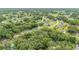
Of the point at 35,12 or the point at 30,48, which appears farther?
the point at 35,12

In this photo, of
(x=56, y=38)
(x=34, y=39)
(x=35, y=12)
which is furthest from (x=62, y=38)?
(x=35, y=12)

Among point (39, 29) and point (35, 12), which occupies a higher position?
point (35, 12)
